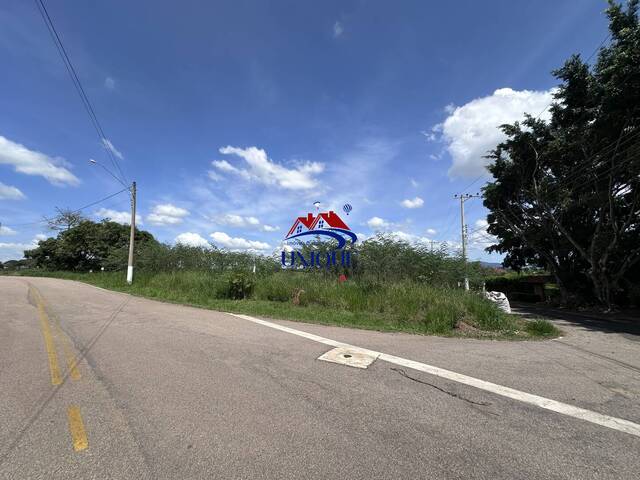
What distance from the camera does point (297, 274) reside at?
661 inches

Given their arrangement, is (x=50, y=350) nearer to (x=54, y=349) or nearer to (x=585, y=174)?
(x=54, y=349)

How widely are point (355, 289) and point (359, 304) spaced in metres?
1.04

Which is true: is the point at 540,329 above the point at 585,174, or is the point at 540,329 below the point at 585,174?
below

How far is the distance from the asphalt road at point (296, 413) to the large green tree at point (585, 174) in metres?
12.8

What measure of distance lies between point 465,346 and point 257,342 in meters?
4.49

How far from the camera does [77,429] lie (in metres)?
3.11

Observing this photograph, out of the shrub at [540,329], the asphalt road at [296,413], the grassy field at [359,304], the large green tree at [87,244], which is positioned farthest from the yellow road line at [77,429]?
the large green tree at [87,244]

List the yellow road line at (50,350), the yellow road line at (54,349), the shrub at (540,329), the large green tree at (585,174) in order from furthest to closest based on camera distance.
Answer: the large green tree at (585,174) < the shrub at (540,329) < the yellow road line at (54,349) < the yellow road line at (50,350)

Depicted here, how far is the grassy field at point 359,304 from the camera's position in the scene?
9336 millimetres

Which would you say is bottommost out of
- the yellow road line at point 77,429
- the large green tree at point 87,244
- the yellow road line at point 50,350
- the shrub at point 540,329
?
the shrub at point 540,329

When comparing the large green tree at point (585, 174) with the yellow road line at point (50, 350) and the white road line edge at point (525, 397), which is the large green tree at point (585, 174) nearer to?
the white road line edge at point (525, 397)

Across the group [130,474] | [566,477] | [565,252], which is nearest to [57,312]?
[130,474]

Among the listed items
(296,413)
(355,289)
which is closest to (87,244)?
(355,289)

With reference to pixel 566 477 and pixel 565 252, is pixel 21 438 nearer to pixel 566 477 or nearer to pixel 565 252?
pixel 566 477
